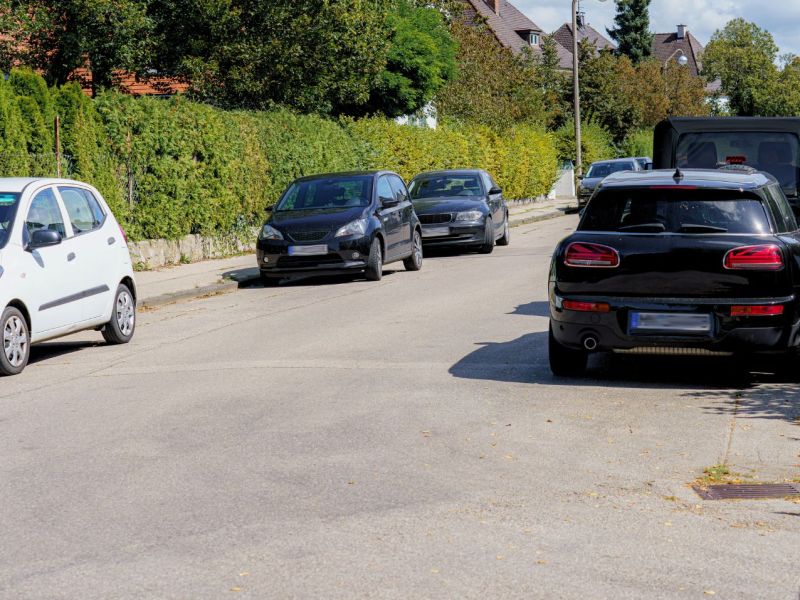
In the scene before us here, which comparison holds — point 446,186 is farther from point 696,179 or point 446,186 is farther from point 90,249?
point 696,179

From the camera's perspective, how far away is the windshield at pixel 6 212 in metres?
12.0

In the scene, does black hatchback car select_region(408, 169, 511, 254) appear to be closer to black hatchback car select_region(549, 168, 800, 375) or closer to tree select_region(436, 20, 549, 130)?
black hatchback car select_region(549, 168, 800, 375)

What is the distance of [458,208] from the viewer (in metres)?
25.4

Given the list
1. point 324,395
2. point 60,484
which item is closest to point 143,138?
point 324,395

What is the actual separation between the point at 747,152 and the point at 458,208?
979 cm

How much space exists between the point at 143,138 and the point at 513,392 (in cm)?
1456

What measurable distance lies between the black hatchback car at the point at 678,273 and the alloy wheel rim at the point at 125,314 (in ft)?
17.2

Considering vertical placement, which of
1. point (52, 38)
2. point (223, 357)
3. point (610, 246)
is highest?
point (52, 38)

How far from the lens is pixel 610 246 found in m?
9.95

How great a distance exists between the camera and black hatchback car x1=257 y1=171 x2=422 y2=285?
782 inches

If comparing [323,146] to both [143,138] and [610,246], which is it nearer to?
[143,138]

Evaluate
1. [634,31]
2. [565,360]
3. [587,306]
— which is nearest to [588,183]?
[565,360]

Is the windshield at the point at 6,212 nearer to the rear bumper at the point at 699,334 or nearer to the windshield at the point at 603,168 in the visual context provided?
the rear bumper at the point at 699,334

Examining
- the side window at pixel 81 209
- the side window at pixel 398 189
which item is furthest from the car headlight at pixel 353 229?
the side window at pixel 81 209
